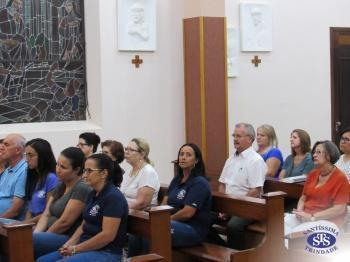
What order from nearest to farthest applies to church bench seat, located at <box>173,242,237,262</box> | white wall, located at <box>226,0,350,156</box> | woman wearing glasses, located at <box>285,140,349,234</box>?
1. church bench seat, located at <box>173,242,237,262</box>
2. woman wearing glasses, located at <box>285,140,349,234</box>
3. white wall, located at <box>226,0,350,156</box>

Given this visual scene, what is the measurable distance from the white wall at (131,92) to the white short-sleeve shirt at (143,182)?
253 cm

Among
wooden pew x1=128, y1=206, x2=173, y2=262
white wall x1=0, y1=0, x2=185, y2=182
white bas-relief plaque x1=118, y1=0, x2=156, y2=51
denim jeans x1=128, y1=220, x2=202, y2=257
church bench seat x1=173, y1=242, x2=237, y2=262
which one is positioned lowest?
church bench seat x1=173, y1=242, x2=237, y2=262

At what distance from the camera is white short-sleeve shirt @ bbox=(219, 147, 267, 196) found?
5707 millimetres

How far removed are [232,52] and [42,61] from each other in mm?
2534

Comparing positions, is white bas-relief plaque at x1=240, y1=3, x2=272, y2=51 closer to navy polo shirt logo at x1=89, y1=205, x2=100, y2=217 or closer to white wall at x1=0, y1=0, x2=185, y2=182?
white wall at x1=0, y1=0, x2=185, y2=182

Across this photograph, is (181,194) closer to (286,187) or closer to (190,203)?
(190,203)

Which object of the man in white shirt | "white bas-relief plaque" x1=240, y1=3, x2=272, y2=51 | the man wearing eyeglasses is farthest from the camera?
"white bas-relief plaque" x1=240, y1=3, x2=272, y2=51

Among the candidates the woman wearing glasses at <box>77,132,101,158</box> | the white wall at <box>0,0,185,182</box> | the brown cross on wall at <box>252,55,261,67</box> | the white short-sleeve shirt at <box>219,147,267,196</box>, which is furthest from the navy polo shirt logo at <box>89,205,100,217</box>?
the brown cross on wall at <box>252,55,261,67</box>

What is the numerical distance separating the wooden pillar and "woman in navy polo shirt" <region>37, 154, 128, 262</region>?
4.04 meters

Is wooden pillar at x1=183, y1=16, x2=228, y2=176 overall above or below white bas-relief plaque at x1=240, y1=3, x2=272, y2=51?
below

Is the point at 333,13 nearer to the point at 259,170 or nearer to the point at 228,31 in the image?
the point at 228,31

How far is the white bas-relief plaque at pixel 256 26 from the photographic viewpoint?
8.96 metres

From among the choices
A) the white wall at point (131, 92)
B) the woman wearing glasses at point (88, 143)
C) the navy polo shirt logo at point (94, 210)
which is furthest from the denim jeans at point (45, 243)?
the white wall at point (131, 92)

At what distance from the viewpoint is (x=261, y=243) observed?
4676mm
